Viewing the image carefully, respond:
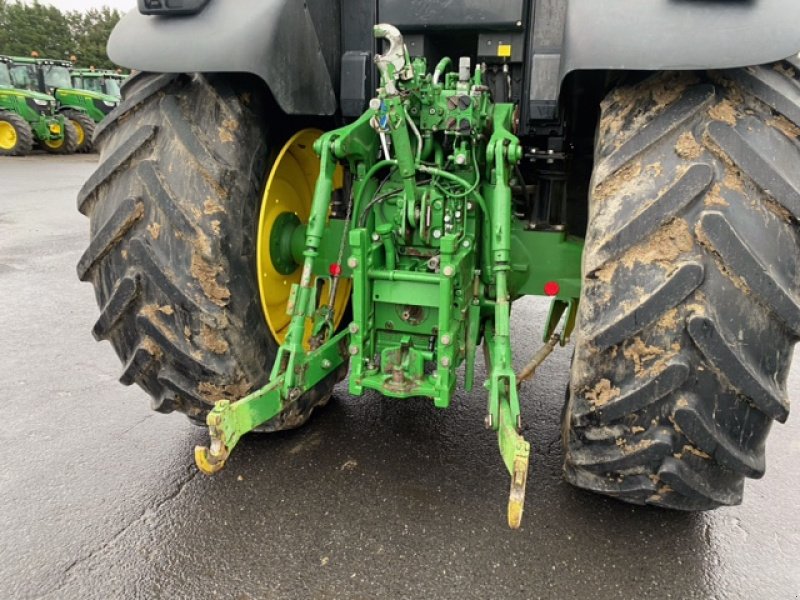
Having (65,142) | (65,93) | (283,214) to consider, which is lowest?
(65,142)

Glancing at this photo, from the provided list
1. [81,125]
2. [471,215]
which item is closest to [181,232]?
[471,215]

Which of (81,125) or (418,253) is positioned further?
(81,125)

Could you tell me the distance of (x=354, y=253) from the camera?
Result: 2.19 m

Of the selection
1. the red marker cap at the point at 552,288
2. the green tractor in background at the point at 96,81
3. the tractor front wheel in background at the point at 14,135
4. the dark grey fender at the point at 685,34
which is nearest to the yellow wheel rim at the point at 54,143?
the tractor front wheel in background at the point at 14,135

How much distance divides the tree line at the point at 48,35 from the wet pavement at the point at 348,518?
5020cm

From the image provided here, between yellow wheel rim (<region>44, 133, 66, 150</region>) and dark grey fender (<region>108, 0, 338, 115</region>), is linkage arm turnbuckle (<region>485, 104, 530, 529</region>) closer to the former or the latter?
dark grey fender (<region>108, 0, 338, 115</region>)

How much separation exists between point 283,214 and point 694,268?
1519 millimetres

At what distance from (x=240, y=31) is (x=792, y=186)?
160 centimetres

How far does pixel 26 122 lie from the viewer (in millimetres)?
16547

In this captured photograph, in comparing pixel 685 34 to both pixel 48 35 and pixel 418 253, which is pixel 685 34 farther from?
pixel 48 35

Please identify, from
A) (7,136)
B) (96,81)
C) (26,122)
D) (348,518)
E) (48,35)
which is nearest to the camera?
(348,518)

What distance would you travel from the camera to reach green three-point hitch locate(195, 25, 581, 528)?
2107mm

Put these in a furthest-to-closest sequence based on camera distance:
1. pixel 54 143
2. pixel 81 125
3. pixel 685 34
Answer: pixel 81 125
pixel 54 143
pixel 685 34

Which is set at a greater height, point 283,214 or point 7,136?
point 283,214
